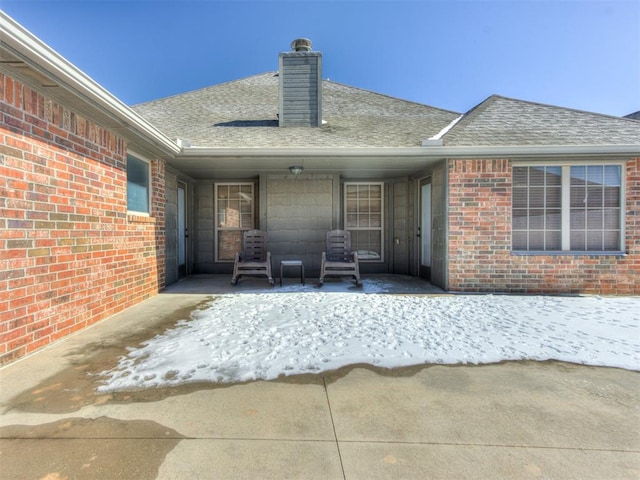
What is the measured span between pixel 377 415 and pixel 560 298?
4.54 metres

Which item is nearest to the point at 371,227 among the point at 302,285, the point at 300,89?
the point at 302,285

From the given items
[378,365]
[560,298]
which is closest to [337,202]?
[560,298]

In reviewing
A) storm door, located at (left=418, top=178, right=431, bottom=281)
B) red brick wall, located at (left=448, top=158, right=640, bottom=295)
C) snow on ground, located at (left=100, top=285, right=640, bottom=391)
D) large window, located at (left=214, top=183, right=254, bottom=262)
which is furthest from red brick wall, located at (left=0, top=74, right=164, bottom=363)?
storm door, located at (left=418, top=178, right=431, bottom=281)

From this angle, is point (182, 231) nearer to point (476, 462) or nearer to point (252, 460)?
point (252, 460)

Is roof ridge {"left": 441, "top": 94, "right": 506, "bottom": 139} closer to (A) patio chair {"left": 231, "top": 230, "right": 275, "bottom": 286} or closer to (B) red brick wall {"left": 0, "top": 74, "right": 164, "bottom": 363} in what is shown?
(A) patio chair {"left": 231, "top": 230, "right": 275, "bottom": 286}

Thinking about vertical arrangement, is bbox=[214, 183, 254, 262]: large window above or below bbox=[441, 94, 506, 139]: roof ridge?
below

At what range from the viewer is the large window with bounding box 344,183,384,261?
753 cm

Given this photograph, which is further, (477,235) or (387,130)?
(387,130)

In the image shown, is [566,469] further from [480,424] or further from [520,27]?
[520,27]

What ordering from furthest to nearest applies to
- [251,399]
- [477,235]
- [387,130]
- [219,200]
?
[219,200]
[387,130]
[477,235]
[251,399]

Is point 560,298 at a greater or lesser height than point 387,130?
lesser

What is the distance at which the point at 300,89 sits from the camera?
720 centimetres

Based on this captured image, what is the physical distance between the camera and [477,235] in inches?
214

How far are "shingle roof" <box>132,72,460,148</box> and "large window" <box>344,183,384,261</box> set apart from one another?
148 centimetres
